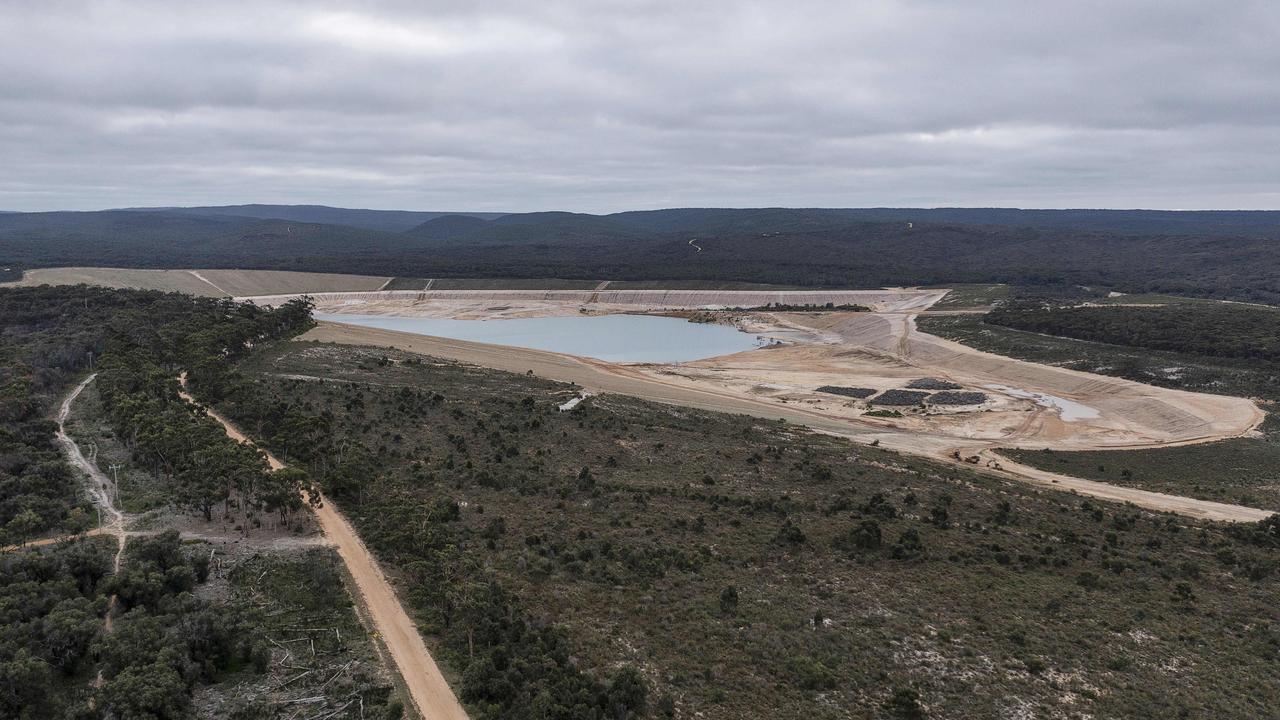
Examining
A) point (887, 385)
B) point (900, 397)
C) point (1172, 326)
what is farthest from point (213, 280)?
point (1172, 326)

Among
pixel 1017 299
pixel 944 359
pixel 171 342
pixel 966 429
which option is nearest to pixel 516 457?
pixel 966 429

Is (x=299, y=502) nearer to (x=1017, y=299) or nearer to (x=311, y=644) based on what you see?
(x=311, y=644)

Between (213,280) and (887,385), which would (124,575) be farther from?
(213,280)

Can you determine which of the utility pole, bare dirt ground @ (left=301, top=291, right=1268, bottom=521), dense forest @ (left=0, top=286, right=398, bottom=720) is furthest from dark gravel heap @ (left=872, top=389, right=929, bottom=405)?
the utility pole

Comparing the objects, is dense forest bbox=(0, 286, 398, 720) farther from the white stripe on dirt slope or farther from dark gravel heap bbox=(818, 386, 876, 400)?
the white stripe on dirt slope

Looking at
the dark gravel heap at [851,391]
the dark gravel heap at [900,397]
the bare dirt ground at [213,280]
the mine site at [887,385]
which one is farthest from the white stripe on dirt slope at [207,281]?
the dark gravel heap at [900,397]

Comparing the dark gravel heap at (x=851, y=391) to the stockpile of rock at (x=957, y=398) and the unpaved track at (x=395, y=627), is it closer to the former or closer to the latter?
the stockpile of rock at (x=957, y=398)
